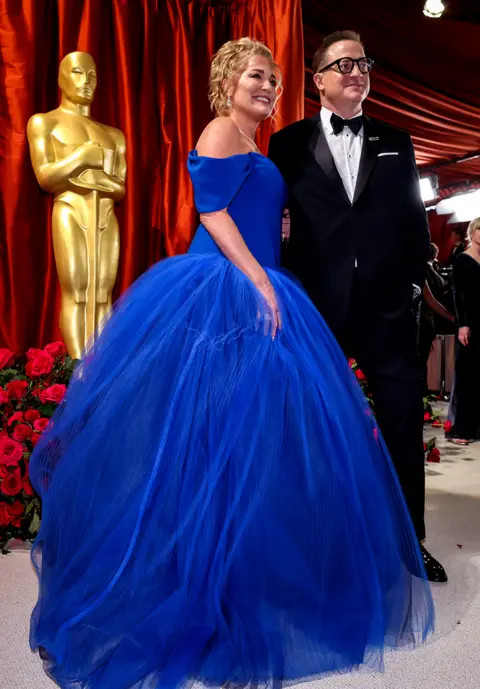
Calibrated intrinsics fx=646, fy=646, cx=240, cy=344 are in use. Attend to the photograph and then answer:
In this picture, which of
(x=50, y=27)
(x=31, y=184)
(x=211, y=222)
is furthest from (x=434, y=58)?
(x=211, y=222)

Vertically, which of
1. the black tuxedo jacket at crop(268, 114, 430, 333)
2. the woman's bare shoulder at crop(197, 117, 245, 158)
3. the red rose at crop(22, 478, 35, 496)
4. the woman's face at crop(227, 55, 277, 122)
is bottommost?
the red rose at crop(22, 478, 35, 496)

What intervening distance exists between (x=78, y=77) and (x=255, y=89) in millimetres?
1432

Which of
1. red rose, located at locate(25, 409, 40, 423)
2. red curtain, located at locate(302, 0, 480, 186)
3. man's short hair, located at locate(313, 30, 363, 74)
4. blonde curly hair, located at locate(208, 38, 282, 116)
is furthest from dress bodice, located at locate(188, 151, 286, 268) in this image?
red curtain, located at locate(302, 0, 480, 186)

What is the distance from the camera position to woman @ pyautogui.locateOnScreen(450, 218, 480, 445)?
4213mm

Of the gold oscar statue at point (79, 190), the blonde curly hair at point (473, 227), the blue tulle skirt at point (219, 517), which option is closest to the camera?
the blue tulle skirt at point (219, 517)

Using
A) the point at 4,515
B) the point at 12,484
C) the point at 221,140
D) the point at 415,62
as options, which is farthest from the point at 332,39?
the point at 415,62

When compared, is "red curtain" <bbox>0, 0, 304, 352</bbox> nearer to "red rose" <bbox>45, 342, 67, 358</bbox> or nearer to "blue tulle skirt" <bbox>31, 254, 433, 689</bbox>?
"red rose" <bbox>45, 342, 67, 358</bbox>

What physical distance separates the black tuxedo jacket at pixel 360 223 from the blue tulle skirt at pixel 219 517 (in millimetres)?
380

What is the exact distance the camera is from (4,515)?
89.4 inches

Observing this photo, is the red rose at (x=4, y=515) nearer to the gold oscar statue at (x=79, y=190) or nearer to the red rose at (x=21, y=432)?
the red rose at (x=21, y=432)

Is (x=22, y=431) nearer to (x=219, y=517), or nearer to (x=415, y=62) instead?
(x=219, y=517)

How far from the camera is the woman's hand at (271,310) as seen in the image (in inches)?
63.3

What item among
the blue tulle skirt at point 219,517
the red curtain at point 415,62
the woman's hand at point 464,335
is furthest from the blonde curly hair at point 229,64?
the woman's hand at point 464,335

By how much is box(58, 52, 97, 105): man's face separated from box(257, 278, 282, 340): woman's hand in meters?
1.82
